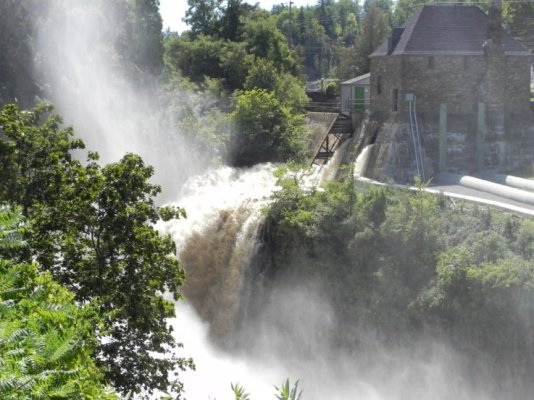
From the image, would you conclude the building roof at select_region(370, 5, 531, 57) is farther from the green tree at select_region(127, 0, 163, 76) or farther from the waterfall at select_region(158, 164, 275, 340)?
the green tree at select_region(127, 0, 163, 76)

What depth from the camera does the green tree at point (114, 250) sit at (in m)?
17.1

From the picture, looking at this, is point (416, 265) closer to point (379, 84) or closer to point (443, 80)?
point (443, 80)

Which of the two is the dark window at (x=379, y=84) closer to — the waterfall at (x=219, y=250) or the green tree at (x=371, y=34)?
the waterfall at (x=219, y=250)

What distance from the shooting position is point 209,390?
27.1 meters

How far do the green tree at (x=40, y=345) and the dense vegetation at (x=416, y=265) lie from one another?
1522 cm

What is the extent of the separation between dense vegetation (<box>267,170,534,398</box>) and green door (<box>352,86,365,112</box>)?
14664 mm

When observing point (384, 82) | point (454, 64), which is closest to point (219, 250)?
point (384, 82)

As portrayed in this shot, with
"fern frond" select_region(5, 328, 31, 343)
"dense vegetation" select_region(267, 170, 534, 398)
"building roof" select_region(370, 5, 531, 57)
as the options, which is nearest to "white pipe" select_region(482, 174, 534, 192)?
"dense vegetation" select_region(267, 170, 534, 398)

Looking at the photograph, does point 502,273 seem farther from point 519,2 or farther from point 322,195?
point 519,2

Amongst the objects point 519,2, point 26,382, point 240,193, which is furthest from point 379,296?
point 519,2

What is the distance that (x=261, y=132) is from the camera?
1726 inches

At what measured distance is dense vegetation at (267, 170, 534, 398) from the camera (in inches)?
952

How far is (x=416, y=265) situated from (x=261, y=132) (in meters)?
18.3

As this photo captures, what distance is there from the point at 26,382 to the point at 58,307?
9.60 ft
